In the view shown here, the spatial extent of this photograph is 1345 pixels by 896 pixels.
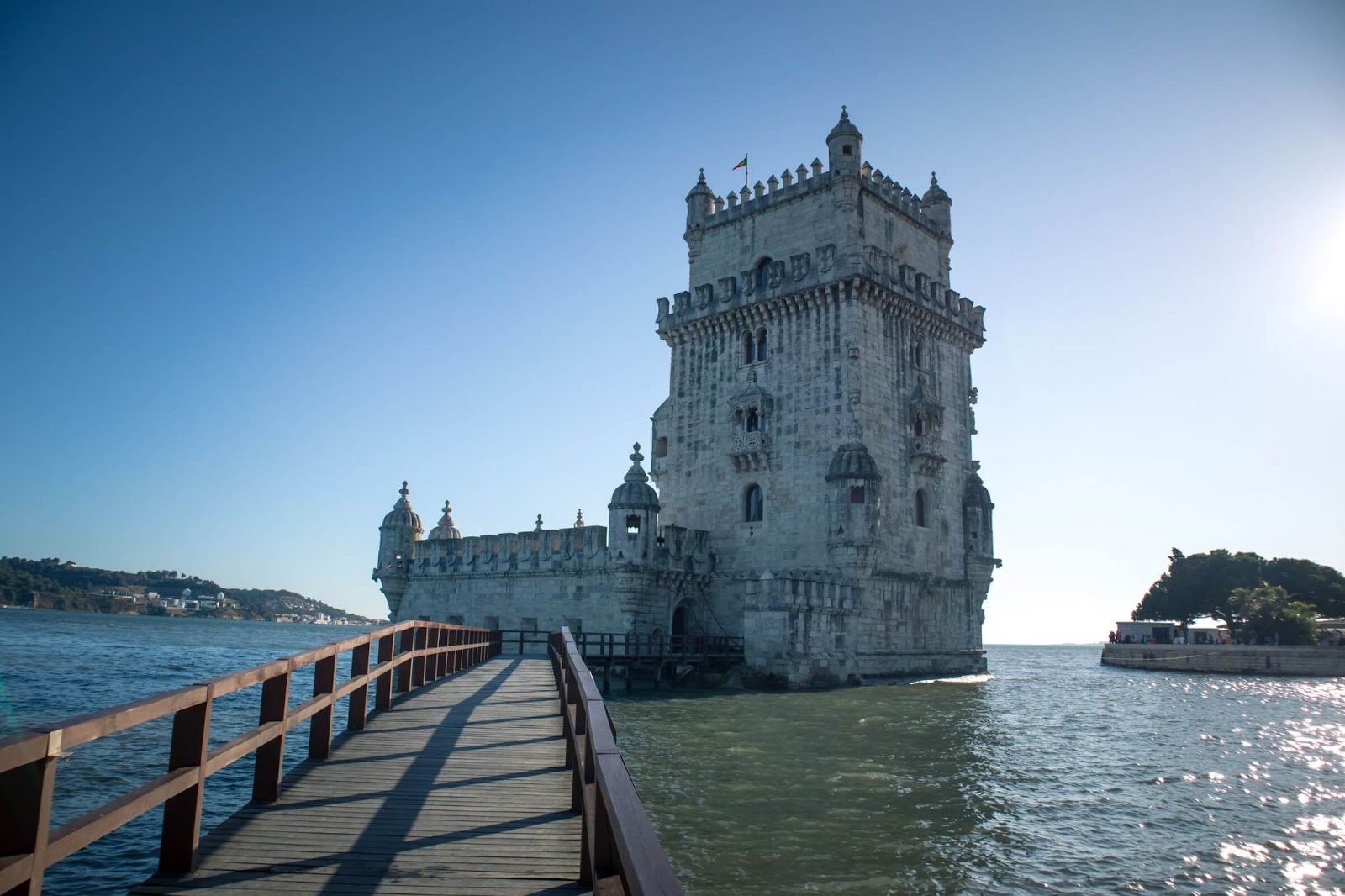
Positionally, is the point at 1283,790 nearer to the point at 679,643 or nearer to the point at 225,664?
the point at 679,643

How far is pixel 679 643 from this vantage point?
36.0 m

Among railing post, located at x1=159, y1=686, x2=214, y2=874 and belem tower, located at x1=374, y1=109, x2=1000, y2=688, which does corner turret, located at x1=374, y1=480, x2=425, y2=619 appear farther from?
railing post, located at x1=159, y1=686, x2=214, y2=874

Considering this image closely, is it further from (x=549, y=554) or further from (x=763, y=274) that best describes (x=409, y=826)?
(x=763, y=274)

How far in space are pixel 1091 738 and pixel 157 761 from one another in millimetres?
21617

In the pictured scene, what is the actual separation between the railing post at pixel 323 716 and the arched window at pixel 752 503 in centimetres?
2925

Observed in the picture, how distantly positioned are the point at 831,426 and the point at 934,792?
21620 millimetres

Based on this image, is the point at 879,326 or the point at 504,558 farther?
the point at 504,558

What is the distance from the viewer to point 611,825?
3.76 meters

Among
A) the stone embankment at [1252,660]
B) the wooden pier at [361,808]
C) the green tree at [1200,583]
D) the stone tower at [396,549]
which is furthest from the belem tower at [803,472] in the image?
the green tree at [1200,583]

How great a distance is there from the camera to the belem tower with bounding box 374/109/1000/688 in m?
34.2

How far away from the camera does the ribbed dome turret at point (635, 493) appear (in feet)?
115

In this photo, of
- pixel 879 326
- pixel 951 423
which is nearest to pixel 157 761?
pixel 879 326

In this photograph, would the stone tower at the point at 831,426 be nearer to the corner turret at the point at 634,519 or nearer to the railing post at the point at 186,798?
the corner turret at the point at 634,519

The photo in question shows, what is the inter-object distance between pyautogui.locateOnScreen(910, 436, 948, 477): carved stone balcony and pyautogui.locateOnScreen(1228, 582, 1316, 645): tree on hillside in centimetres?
4108
